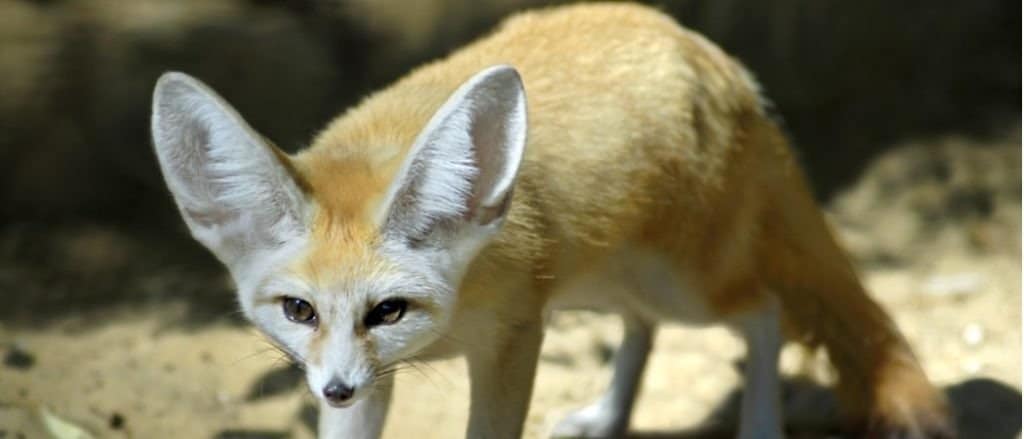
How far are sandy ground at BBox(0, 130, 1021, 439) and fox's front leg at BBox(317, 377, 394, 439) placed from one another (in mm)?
749

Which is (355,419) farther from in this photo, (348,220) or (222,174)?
(222,174)

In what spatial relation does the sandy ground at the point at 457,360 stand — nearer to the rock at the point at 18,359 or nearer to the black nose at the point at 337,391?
the rock at the point at 18,359

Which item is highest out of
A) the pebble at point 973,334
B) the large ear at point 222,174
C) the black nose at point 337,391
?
the large ear at point 222,174

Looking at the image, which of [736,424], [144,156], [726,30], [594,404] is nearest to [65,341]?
[144,156]

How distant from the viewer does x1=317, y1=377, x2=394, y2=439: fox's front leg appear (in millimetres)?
4176

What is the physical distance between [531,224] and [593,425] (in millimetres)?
1365

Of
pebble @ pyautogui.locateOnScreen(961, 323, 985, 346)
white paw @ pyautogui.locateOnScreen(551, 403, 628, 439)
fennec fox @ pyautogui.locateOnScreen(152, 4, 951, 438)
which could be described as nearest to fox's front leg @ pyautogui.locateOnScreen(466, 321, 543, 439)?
fennec fox @ pyautogui.locateOnScreen(152, 4, 951, 438)

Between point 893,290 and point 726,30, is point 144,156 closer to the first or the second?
point 726,30

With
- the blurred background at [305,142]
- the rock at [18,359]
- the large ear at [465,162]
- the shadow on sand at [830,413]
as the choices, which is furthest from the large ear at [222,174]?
the shadow on sand at [830,413]

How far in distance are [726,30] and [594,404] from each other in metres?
1.99

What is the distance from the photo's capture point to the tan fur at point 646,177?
396cm

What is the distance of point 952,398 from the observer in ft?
17.0

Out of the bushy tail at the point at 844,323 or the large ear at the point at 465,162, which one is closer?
the large ear at the point at 465,162

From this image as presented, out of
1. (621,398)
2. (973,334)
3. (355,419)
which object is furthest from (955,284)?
(355,419)
